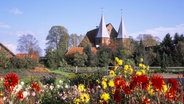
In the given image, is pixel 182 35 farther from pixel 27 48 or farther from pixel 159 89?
pixel 159 89

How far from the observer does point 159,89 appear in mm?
3982

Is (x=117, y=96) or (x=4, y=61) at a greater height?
(x=4, y=61)

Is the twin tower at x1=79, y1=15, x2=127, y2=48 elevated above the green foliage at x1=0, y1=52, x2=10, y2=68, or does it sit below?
above

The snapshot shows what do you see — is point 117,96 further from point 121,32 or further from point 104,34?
point 121,32

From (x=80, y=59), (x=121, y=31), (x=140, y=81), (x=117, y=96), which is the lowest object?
(x=117, y=96)

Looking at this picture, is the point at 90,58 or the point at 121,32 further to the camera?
the point at 121,32

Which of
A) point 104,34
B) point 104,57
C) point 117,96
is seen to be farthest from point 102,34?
point 117,96

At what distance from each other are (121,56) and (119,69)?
40.0 meters

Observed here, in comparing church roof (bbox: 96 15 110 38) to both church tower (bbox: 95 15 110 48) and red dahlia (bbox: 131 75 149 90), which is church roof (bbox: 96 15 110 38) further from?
red dahlia (bbox: 131 75 149 90)

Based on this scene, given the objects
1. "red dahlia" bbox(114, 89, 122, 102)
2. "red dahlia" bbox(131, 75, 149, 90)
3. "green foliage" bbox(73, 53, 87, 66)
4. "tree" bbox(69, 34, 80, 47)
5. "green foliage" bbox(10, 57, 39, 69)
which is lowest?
"red dahlia" bbox(114, 89, 122, 102)

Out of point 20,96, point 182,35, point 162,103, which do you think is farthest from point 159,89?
point 182,35

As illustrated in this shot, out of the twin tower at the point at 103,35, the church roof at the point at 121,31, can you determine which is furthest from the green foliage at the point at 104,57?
the church roof at the point at 121,31

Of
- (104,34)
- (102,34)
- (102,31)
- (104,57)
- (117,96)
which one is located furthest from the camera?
(102,31)

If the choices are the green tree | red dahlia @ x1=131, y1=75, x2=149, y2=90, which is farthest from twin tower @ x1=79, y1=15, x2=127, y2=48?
red dahlia @ x1=131, y1=75, x2=149, y2=90
